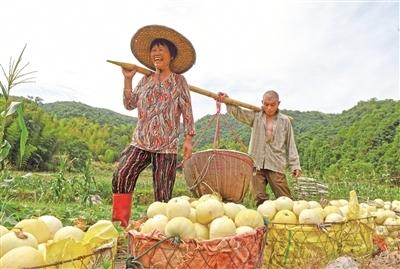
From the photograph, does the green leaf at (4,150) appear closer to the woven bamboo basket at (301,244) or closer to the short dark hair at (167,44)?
the woven bamboo basket at (301,244)

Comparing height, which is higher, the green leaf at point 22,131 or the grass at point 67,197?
the green leaf at point 22,131

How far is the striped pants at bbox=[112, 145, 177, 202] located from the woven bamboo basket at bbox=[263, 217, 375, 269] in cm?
149

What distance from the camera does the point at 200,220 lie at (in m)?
2.48

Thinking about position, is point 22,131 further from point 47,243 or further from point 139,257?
point 47,243

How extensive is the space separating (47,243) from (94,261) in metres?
0.17

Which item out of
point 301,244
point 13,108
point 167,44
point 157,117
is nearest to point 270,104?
point 167,44

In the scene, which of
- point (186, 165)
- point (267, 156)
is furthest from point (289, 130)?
point (186, 165)

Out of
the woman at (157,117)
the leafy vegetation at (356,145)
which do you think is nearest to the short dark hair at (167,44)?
the woman at (157,117)

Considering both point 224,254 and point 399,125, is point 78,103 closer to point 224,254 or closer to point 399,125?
point 399,125

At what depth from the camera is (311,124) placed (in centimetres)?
4141

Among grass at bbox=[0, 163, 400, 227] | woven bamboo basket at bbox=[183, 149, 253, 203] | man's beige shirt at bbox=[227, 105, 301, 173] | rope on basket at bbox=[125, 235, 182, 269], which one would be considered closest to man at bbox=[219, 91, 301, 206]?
man's beige shirt at bbox=[227, 105, 301, 173]

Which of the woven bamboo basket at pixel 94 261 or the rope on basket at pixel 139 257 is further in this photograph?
the rope on basket at pixel 139 257

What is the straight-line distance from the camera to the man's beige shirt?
539 centimetres

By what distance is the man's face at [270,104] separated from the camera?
535cm
